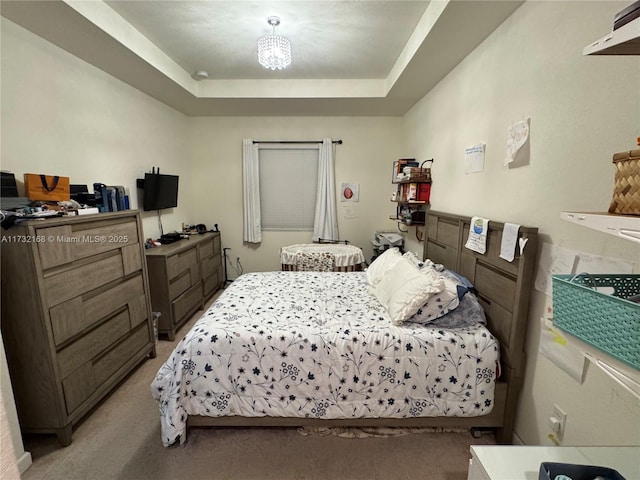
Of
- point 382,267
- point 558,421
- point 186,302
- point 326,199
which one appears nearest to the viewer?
point 558,421

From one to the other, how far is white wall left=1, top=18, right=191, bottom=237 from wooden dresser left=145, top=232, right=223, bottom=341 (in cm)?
50

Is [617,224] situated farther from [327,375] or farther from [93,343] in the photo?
[93,343]

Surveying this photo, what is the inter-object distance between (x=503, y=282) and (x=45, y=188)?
9.23ft

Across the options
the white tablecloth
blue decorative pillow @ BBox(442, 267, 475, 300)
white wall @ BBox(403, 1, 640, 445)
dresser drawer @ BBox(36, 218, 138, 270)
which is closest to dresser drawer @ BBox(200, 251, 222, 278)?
the white tablecloth

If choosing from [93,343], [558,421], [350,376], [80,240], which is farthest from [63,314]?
[558,421]

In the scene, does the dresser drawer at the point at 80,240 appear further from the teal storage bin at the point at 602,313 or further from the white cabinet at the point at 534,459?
the teal storage bin at the point at 602,313

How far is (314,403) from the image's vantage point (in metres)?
1.66

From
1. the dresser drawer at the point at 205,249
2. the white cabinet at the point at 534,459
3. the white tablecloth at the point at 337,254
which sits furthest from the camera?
the white tablecloth at the point at 337,254

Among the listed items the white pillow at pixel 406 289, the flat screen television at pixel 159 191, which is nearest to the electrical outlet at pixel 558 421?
the white pillow at pixel 406 289

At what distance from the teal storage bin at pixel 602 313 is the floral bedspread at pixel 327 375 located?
87 cm

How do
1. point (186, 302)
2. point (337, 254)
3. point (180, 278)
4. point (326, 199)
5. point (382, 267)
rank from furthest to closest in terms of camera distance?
point (326, 199) < point (337, 254) < point (186, 302) < point (180, 278) < point (382, 267)

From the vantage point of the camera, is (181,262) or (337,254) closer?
(181,262)

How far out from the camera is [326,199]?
4172 millimetres

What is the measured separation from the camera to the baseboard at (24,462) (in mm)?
1512
